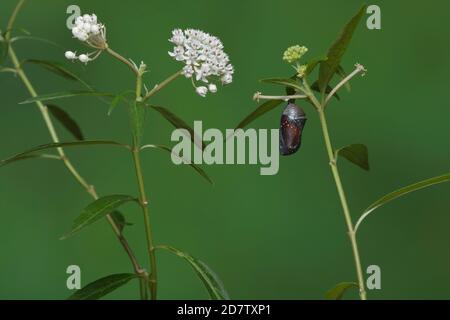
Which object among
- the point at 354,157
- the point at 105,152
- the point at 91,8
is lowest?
the point at 354,157

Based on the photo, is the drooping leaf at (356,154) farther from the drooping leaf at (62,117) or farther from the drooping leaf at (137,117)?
the drooping leaf at (62,117)

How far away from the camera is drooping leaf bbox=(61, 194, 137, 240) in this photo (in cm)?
88

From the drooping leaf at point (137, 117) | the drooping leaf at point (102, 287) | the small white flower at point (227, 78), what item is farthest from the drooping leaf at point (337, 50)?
the drooping leaf at point (102, 287)

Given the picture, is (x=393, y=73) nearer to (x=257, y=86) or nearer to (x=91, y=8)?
(x=257, y=86)

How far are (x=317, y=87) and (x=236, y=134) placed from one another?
0.12m

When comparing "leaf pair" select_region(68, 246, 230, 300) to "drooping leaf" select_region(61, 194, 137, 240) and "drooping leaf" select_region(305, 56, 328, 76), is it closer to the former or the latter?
"drooping leaf" select_region(61, 194, 137, 240)

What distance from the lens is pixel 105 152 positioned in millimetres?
2217

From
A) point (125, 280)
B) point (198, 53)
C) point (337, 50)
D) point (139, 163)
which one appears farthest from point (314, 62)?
point (125, 280)

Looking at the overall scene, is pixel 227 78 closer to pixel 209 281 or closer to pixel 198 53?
pixel 198 53

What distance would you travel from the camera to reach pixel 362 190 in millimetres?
2146

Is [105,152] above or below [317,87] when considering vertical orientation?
above

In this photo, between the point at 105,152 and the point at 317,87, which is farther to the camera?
the point at 105,152

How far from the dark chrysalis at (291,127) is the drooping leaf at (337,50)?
0.18ft
